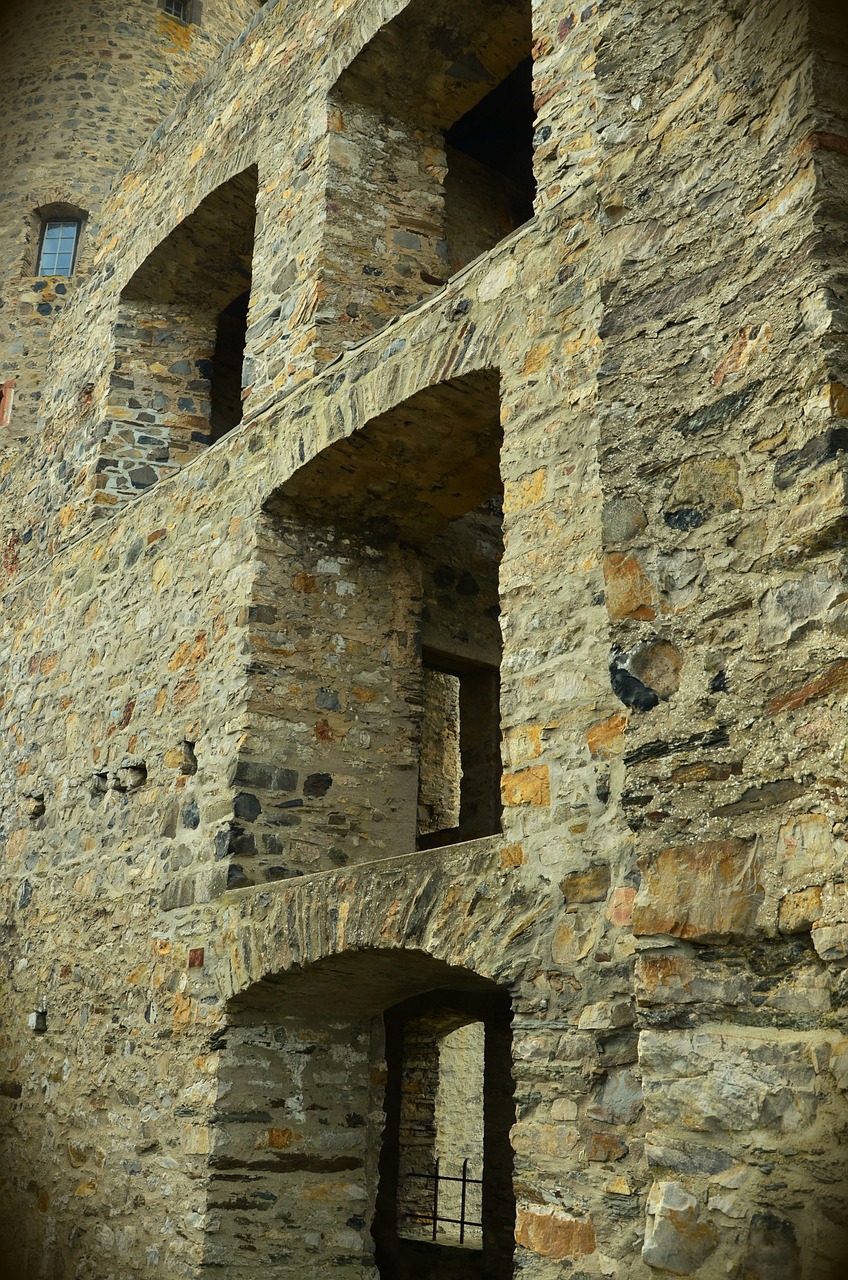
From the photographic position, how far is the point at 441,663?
22.4 feet

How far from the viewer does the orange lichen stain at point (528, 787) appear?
377 cm

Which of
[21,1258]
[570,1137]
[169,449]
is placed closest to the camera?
[570,1137]

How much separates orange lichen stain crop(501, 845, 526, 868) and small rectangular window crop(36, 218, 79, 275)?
373 inches

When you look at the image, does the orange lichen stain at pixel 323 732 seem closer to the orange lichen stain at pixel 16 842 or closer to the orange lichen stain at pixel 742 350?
the orange lichen stain at pixel 16 842

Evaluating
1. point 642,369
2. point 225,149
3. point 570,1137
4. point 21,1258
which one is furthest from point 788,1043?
point 225,149

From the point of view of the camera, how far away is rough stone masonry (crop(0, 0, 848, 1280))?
212cm

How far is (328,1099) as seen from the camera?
5094 millimetres

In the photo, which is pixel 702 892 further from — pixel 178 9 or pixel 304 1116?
pixel 178 9

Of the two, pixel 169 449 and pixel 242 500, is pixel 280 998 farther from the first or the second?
pixel 169 449

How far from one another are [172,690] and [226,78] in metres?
4.04

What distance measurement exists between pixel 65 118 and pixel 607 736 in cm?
1030

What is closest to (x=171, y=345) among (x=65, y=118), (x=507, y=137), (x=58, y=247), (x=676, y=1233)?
(x=507, y=137)

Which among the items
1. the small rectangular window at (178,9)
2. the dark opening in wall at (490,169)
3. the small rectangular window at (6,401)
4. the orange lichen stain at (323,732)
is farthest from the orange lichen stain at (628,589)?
the small rectangular window at (178,9)

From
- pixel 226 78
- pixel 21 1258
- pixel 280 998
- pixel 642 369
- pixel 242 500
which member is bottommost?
pixel 21 1258
